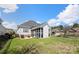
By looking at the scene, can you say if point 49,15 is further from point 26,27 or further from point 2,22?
point 2,22

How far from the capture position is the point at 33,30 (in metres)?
2.43

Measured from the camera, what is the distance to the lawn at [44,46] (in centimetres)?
239

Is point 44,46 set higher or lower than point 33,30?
lower

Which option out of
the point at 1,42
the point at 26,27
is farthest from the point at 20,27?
the point at 1,42

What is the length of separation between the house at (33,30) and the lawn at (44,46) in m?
0.04

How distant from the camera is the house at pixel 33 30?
2410mm

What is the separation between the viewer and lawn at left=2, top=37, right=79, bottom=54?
239cm

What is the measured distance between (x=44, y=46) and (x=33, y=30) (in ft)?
0.56

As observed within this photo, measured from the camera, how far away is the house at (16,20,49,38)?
7.91 ft

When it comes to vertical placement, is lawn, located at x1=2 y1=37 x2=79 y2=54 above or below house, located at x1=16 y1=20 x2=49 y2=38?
below

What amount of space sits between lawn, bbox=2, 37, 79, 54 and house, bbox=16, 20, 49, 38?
4 cm

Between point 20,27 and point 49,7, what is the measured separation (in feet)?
1.01

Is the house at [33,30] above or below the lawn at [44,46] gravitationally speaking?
above

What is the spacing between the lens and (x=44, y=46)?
7.91ft
